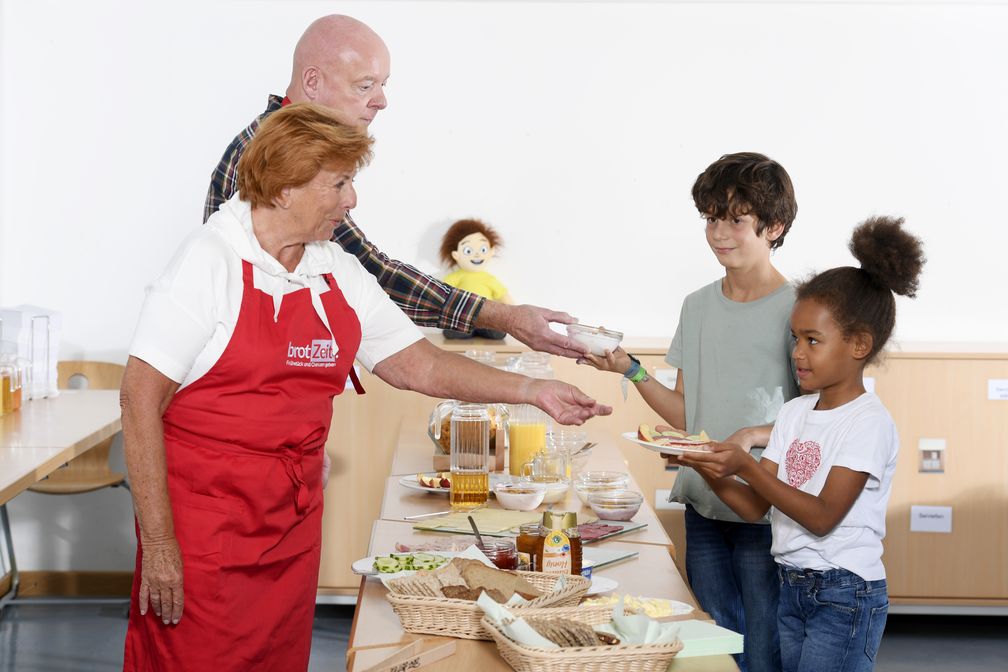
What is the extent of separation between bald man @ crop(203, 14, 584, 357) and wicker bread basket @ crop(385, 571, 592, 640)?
116 cm

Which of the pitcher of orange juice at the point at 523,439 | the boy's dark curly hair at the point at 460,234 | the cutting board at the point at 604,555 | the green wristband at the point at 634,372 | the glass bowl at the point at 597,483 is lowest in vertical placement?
the cutting board at the point at 604,555

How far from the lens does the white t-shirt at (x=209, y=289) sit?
1.96 m

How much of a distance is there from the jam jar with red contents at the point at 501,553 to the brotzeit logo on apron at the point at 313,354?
1.53 ft

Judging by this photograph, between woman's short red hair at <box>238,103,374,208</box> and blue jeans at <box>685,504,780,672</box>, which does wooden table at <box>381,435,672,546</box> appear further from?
woman's short red hair at <box>238,103,374,208</box>

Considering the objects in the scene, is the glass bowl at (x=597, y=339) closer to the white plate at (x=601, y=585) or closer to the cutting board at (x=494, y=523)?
the cutting board at (x=494, y=523)

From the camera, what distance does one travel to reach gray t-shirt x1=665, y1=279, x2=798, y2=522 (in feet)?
8.77

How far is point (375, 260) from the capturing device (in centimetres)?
305

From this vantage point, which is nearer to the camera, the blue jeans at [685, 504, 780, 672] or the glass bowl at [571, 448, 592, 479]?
the blue jeans at [685, 504, 780, 672]

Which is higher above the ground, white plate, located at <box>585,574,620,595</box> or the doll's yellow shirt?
the doll's yellow shirt

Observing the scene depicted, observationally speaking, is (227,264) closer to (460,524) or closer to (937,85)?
(460,524)

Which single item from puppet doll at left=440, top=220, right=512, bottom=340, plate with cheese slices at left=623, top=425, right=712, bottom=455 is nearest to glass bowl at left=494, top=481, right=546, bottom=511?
plate with cheese slices at left=623, top=425, right=712, bottom=455

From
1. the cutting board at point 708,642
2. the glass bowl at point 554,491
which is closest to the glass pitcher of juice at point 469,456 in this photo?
the glass bowl at point 554,491

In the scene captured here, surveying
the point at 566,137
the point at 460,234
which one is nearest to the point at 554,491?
the point at 460,234

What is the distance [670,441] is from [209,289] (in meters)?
0.96
